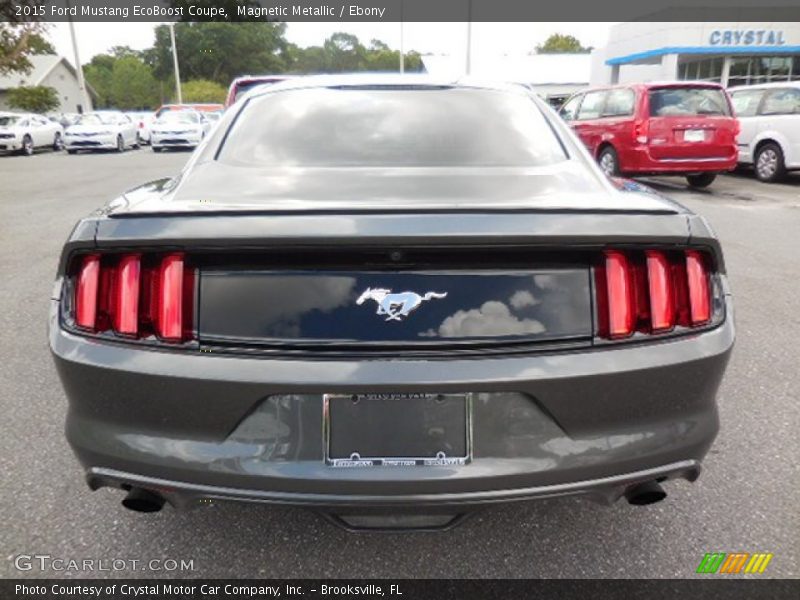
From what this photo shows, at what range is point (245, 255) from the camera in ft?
5.59

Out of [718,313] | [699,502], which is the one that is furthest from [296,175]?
[699,502]

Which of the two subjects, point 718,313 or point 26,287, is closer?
point 718,313

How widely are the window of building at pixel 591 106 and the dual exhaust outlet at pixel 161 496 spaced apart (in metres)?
10.6

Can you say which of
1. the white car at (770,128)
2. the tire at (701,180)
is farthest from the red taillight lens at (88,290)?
the white car at (770,128)

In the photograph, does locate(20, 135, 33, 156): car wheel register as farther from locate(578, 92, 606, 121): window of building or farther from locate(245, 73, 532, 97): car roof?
locate(245, 73, 532, 97): car roof

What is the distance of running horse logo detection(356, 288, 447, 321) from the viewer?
1.70m

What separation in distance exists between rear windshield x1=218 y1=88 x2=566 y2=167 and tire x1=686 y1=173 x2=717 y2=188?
957 cm

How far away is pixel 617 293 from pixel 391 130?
123 cm

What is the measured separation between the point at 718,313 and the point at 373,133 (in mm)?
1423

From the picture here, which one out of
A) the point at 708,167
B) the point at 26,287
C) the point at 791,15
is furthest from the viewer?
the point at 791,15

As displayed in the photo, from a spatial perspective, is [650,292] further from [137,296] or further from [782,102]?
[782,102]

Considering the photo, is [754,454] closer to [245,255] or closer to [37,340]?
[245,255]

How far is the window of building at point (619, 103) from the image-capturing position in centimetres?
1043

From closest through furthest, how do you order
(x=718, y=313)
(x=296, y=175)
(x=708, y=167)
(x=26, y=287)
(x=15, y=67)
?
1. (x=718, y=313)
2. (x=296, y=175)
3. (x=26, y=287)
4. (x=708, y=167)
5. (x=15, y=67)
